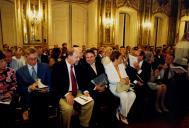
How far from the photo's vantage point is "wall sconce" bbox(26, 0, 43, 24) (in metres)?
7.01

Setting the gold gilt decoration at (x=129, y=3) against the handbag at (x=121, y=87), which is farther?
the gold gilt decoration at (x=129, y=3)

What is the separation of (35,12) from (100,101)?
517 centimetres

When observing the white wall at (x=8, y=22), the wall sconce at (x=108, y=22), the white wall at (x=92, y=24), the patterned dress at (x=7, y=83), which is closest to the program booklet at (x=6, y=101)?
the patterned dress at (x=7, y=83)

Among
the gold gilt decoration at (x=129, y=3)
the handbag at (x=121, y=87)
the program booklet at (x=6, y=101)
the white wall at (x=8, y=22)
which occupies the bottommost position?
the program booklet at (x=6, y=101)

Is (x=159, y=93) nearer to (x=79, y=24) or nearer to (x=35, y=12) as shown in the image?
(x=35, y=12)

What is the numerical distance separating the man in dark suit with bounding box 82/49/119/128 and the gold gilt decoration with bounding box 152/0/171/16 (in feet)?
26.7

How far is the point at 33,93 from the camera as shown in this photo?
2.94 metres

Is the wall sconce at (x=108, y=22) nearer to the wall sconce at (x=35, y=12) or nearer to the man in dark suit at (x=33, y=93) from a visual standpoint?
the wall sconce at (x=35, y=12)

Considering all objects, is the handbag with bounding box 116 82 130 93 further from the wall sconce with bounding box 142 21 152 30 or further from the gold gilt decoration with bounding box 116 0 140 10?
the wall sconce with bounding box 142 21 152 30

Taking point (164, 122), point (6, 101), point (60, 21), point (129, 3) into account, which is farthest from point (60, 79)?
point (129, 3)

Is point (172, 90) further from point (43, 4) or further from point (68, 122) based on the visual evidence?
point (43, 4)

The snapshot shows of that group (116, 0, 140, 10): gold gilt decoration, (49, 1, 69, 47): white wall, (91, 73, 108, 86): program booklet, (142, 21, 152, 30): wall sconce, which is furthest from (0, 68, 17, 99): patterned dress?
(142, 21, 152, 30): wall sconce

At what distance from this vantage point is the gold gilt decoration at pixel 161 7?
10.3 metres

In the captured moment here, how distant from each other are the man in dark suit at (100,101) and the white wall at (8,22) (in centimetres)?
516
